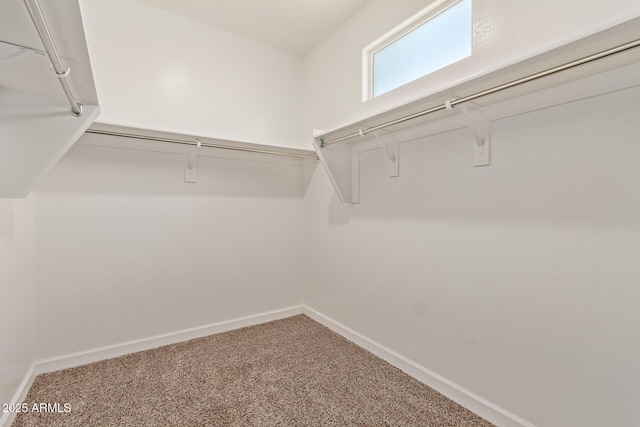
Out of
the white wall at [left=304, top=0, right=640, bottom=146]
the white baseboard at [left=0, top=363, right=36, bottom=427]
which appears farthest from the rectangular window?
the white baseboard at [left=0, top=363, right=36, bottom=427]

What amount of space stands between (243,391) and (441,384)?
1112 millimetres

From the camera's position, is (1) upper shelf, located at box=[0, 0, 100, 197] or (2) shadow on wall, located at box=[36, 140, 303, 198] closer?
(1) upper shelf, located at box=[0, 0, 100, 197]

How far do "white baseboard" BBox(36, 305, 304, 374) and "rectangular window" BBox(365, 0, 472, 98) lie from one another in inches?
81.6

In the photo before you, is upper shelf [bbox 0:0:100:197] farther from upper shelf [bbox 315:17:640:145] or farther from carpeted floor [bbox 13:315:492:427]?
upper shelf [bbox 315:17:640:145]

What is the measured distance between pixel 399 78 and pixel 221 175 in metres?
1.55

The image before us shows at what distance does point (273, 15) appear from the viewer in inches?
91.5

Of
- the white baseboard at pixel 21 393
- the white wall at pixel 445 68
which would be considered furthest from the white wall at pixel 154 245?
the white wall at pixel 445 68

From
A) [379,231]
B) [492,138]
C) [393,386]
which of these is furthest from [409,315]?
[492,138]

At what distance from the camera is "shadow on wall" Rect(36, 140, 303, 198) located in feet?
6.48

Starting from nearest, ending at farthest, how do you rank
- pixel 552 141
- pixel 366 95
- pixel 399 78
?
pixel 552 141 < pixel 399 78 < pixel 366 95

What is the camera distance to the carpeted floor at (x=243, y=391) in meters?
1.50

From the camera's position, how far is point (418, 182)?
1.85m

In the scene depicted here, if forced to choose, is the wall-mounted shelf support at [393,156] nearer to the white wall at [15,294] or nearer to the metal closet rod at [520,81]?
the metal closet rod at [520,81]

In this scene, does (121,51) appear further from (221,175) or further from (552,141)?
(552,141)
